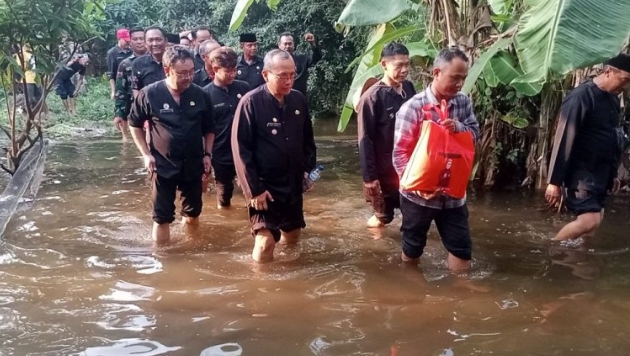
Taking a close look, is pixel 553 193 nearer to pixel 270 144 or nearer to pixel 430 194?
pixel 430 194

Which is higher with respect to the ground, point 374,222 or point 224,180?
point 224,180

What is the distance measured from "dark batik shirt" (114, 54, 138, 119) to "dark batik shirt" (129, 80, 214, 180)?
10.4 feet

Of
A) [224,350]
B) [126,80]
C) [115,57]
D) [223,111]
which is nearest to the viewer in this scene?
[224,350]

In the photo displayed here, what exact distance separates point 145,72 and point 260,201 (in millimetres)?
3397

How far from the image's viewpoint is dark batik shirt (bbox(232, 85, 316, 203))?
498 centimetres

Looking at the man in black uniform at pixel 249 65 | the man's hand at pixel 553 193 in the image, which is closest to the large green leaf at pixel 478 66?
the man's hand at pixel 553 193

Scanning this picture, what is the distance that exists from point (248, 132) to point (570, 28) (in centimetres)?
239

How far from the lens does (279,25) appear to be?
16.4m

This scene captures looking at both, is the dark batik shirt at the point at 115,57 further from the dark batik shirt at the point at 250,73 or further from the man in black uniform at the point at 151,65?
the man in black uniform at the point at 151,65

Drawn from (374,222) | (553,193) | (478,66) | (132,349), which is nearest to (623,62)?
(553,193)

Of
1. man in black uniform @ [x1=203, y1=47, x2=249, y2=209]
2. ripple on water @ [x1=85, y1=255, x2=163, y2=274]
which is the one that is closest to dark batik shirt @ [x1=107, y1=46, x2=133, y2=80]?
man in black uniform @ [x1=203, y1=47, x2=249, y2=209]

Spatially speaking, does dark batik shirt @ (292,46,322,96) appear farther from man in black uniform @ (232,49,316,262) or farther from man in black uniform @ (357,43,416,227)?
man in black uniform @ (232,49,316,262)

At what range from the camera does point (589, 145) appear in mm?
5195

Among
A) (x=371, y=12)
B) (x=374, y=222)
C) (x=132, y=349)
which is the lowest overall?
(x=132, y=349)
